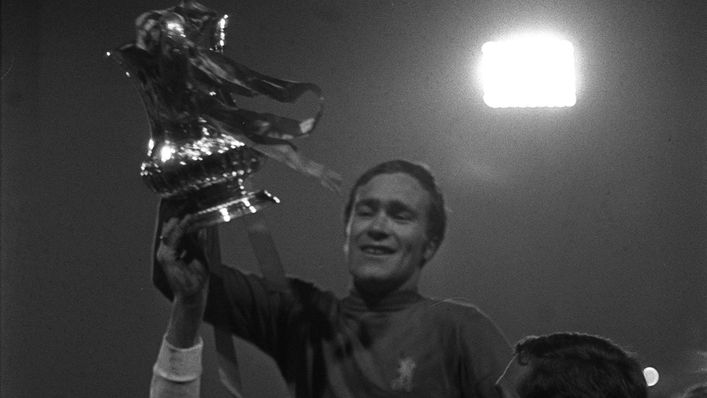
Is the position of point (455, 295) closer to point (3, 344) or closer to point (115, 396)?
point (115, 396)

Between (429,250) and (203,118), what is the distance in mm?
408

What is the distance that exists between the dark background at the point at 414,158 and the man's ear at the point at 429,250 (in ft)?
0.06

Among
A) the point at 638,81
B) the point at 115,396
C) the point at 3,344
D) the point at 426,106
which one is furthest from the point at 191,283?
the point at 638,81

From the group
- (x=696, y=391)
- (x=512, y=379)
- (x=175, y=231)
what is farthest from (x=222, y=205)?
(x=696, y=391)

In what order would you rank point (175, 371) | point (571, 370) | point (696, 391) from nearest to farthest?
point (571, 370) < point (696, 391) < point (175, 371)

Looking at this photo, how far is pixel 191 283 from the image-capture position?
5.56 ft

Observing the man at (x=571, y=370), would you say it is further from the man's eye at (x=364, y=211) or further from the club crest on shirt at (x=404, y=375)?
the man's eye at (x=364, y=211)

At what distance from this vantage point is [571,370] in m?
1.50

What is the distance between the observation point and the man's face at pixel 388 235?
1.67 meters

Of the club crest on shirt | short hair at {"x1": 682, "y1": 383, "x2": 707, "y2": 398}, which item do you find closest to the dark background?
short hair at {"x1": 682, "y1": 383, "x2": 707, "y2": 398}

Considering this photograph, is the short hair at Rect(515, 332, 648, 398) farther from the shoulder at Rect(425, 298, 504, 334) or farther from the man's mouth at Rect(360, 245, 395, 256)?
the man's mouth at Rect(360, 245, 395, 256)

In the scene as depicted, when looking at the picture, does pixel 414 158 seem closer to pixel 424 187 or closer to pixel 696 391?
pixel 424 187

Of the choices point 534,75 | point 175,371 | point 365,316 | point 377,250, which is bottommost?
point 175,371

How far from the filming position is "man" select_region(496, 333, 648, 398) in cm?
146
